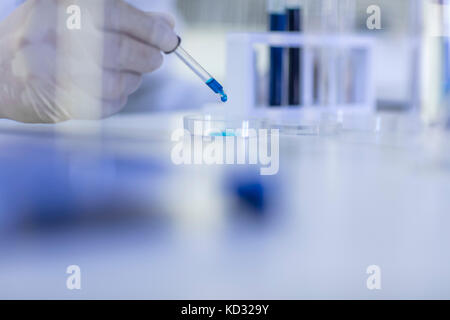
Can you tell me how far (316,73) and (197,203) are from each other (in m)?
0.52

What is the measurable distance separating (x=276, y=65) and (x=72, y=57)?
0.29 m

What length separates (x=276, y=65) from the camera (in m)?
0.75

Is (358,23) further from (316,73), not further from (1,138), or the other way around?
(1,138)

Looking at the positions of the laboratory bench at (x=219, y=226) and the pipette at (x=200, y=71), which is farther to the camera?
the pipette at (x=200, y=71)

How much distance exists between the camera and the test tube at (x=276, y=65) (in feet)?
2.45

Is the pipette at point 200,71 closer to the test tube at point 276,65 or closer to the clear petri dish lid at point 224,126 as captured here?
the clear petri dish lid at point 224,126

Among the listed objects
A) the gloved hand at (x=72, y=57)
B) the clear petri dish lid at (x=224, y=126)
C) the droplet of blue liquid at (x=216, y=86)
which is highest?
the gloved hand at (x=72, y=57)

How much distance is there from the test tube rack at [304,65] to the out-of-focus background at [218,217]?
0.09m

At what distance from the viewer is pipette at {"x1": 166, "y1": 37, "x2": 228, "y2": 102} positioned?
491mm

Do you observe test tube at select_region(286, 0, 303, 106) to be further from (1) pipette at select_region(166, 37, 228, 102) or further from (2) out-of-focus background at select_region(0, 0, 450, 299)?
(1) pipette at select_region(166, 37, 228, 102)


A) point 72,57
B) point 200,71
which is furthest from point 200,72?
point 72,57

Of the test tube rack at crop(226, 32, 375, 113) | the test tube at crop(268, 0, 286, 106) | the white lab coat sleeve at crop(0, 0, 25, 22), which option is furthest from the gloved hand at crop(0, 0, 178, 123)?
the test tube at crop(268, 0, 286, 106)

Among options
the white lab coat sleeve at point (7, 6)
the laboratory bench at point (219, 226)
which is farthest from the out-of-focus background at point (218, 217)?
the white lab coat sleeve at point (7, 6)
